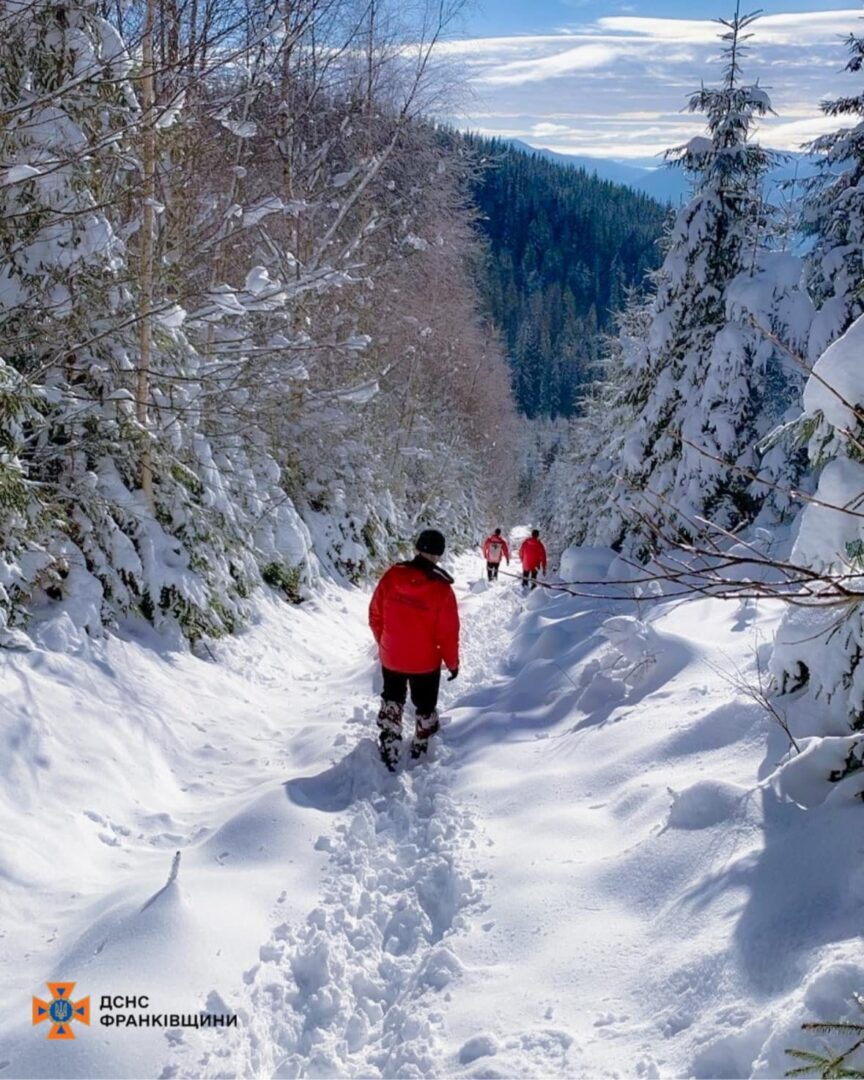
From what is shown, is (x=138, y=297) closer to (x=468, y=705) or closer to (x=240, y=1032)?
(x=468, y=705)

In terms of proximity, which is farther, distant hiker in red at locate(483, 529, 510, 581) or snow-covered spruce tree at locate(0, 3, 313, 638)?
distant hiker in red at locate(483, 529, 510, 581)

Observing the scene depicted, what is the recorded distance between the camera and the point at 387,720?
240 inches

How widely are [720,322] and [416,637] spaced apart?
1090cm

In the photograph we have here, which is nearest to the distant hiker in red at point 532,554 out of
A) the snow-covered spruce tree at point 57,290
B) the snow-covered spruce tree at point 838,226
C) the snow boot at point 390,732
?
the snow-covered spruce tree at point 838,226

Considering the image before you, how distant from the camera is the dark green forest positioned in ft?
377

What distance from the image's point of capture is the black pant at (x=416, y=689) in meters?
6.16

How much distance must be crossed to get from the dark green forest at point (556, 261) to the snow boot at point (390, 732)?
107455mm

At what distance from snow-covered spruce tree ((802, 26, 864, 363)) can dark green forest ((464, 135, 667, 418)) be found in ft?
325

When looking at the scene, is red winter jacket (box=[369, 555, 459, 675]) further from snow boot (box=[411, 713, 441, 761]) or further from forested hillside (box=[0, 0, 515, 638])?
forested hillside (box=[0, 0, 515, 638])

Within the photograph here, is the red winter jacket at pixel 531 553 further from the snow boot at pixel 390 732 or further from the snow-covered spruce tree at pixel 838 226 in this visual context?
the snow boot at pixel 390 732

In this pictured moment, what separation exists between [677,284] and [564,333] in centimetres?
10953

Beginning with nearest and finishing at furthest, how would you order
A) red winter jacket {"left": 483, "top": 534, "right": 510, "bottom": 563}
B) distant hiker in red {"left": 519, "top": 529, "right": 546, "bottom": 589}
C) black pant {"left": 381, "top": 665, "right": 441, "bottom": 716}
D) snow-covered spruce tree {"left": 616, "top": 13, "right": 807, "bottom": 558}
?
1. black pant {"left": 381, "top": 665, "right": 441, "bottom": 716}
2. snow-covered spruce tree {"left": 616, "top": 13, "right": 807, "bottom": 558}
3. distant hiker in red {"left": 519, "top": 529, "right": 546, "bottom": 589}
4. red winter jacket {"left": 483, "top": 534, "right": 510, "bottom": 563}

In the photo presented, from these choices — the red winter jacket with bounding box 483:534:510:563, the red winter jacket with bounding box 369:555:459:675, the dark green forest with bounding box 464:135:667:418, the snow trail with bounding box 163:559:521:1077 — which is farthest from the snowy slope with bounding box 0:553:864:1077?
the dark green forest with bounding box 464:135:667:418

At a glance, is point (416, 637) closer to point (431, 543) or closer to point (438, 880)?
point (431, 543)
